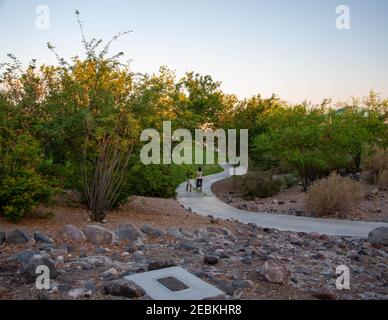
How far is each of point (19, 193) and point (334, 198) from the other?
918cm

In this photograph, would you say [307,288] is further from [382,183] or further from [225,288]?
[382,183]

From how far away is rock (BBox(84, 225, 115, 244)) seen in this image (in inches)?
275

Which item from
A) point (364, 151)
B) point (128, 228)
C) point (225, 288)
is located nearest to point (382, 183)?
point (364, 151)

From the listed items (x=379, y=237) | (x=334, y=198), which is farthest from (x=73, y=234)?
(x=334, y=198)

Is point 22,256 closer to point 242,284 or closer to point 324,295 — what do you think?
point 242,284

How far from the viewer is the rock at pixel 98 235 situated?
22.9ft

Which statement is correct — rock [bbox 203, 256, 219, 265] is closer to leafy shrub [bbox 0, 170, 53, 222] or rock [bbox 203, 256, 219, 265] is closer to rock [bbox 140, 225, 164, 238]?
rock [bbox 140, 225, 164, 238]

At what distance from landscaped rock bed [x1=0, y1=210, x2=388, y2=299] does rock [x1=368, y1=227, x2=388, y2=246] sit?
19 mm

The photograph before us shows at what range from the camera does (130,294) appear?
4.50 metres

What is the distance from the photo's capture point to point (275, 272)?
17.1ft

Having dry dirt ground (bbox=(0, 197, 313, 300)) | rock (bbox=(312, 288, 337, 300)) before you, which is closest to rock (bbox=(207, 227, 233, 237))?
dry dirt ground (bbox=(0, 197, 313, 300))

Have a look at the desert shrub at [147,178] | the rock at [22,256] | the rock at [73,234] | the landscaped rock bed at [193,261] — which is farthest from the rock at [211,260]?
the desert shrub at [147,178]

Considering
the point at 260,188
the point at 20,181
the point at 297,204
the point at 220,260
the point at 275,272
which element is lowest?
the point at 297,204
